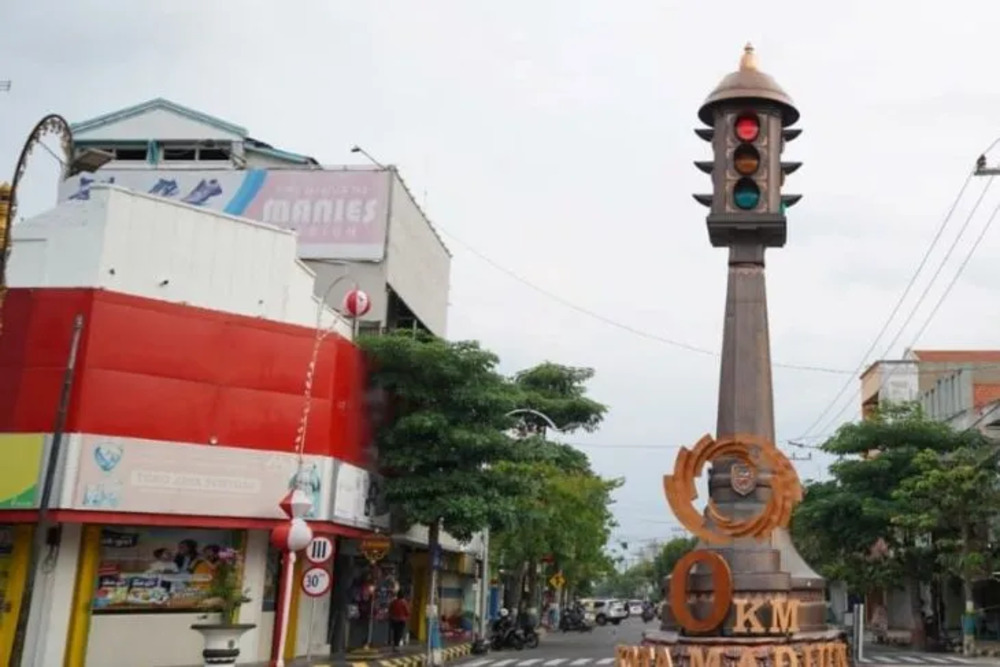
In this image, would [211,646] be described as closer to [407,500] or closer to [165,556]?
[165,556]

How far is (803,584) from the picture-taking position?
15383mm

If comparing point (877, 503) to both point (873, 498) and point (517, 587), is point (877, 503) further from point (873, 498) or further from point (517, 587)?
point (517, 587)

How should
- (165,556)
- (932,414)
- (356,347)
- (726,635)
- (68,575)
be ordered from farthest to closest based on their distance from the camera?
(932,414) → (356,347) → (165,556) → (68,575) → (726,635)

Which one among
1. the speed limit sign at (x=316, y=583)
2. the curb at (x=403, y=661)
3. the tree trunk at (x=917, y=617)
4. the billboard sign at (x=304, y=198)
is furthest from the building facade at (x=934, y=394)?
the speed limit sign at (x=316, y=583)

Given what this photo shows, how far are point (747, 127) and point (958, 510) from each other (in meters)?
19.1

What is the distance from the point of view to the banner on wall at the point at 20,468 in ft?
58.7

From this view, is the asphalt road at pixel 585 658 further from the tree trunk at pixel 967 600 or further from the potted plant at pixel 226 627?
the potted plant at pixel 226 627

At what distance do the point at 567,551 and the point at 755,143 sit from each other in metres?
23.1

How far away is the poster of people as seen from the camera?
1902cm

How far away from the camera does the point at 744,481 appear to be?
15.6m

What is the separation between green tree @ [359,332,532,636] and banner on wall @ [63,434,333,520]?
3222mm

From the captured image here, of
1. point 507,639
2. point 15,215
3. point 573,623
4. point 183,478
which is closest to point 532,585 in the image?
point 573,623

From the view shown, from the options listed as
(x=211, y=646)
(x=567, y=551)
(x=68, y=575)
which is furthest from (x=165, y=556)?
(x=567, y=551)

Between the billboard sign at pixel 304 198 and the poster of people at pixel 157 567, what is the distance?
392 inches
